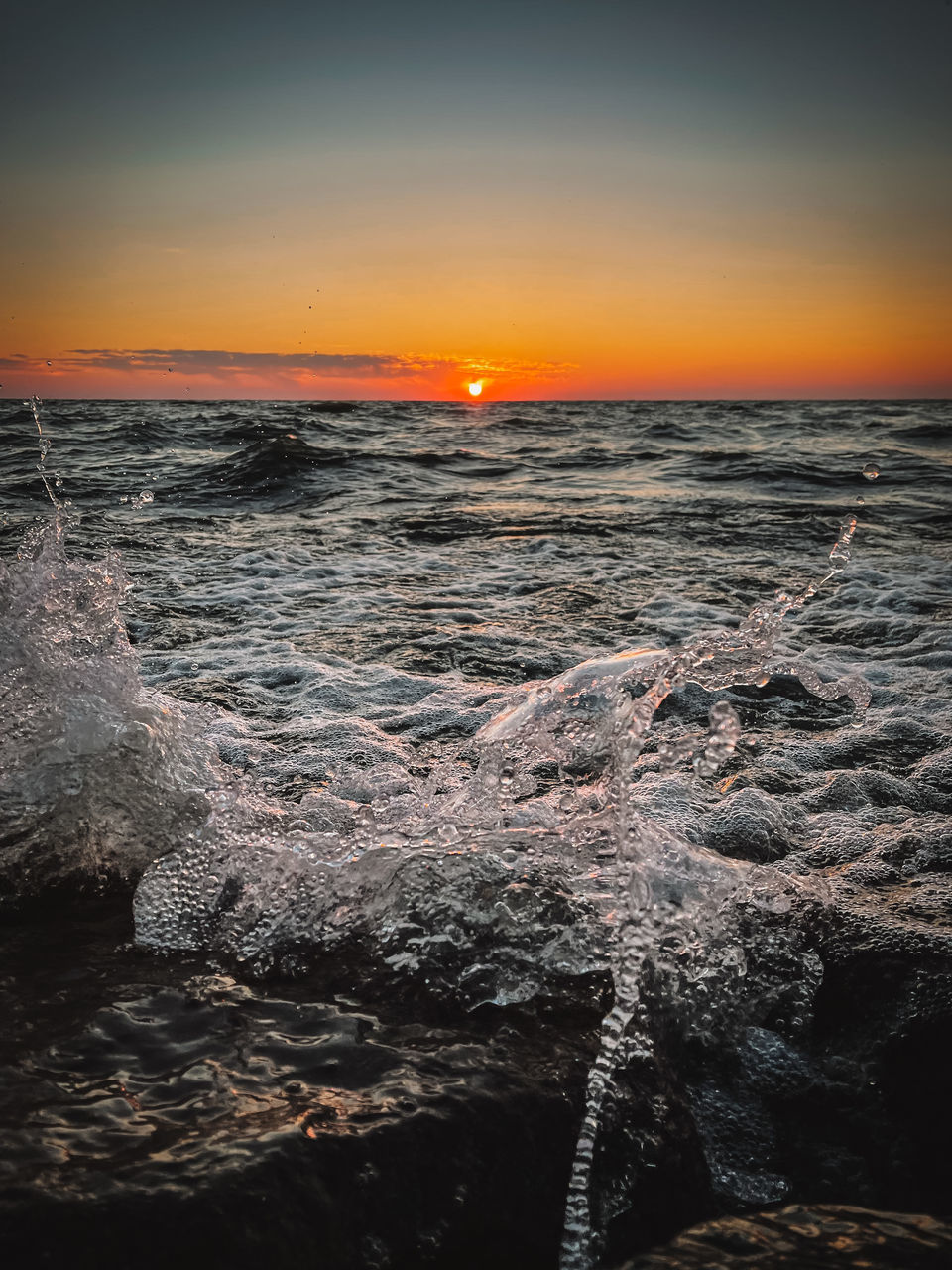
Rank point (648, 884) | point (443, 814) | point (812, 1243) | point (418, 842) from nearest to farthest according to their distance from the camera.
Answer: point (812, 1243), point (648, 884), point (418, 842), point (443, 814)

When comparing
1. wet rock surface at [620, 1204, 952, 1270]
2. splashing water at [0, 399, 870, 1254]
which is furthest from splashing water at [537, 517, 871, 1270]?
wet rock surface at [620, 1204, 952, 1270]

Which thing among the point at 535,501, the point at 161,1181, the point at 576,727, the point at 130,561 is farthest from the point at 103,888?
the point at 535,501

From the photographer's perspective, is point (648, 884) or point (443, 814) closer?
point (648, 884)

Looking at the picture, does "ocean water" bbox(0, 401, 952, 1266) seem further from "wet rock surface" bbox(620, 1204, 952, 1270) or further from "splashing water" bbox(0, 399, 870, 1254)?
"wet rock surface" bbox(620, 1204, 952, 1270)

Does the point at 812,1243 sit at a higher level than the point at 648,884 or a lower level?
lower

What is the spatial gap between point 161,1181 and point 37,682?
74.1 inches

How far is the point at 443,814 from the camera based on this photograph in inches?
96.5

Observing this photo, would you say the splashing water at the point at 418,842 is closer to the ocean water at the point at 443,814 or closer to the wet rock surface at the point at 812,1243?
the ocean water at the point at 443,814

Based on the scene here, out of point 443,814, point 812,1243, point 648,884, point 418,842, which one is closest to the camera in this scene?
point 812,1243

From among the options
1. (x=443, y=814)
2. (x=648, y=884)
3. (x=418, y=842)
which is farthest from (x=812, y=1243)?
(x=443, y=814)

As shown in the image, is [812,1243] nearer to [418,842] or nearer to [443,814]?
[418,842]

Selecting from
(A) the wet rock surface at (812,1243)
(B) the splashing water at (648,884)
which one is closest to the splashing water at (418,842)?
(B) the splashing water at (648,884)

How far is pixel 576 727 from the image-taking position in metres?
3.04

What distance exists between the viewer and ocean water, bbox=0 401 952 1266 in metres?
1.67
